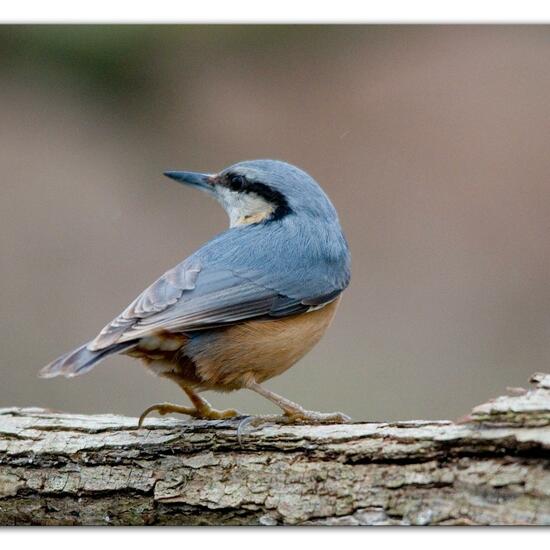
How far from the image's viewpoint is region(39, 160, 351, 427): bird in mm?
2855

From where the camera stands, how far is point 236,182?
3.37 m

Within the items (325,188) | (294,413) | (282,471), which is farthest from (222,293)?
(325,188)

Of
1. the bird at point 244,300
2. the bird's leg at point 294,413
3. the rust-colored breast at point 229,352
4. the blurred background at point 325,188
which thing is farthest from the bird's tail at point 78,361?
the blurred background at point 325,188

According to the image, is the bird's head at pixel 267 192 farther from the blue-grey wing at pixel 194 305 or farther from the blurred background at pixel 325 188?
the blurred background at pixel 325 188

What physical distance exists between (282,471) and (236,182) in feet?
3.67

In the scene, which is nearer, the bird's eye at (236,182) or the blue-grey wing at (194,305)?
the blue-grey wing at (194,305)

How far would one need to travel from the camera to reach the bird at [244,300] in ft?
9.37

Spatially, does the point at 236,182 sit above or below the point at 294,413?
above

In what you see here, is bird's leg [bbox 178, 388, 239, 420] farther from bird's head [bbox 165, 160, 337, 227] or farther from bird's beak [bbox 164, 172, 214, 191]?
bird's beak [bbox 164, 172, 214, 191]

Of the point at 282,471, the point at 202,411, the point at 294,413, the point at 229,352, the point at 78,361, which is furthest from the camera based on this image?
the point at 202,411

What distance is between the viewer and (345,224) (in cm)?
401

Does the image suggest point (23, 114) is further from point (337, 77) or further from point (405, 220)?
point (405, 220)

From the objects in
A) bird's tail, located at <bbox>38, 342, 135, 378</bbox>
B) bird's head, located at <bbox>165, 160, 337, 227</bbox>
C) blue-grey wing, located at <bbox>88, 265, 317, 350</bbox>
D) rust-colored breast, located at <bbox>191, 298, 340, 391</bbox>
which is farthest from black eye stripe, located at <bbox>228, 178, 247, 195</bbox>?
bird's tail, located at <bbox>38, 342, 135, 378</bbox>

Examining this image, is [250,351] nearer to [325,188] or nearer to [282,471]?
[282,471]
